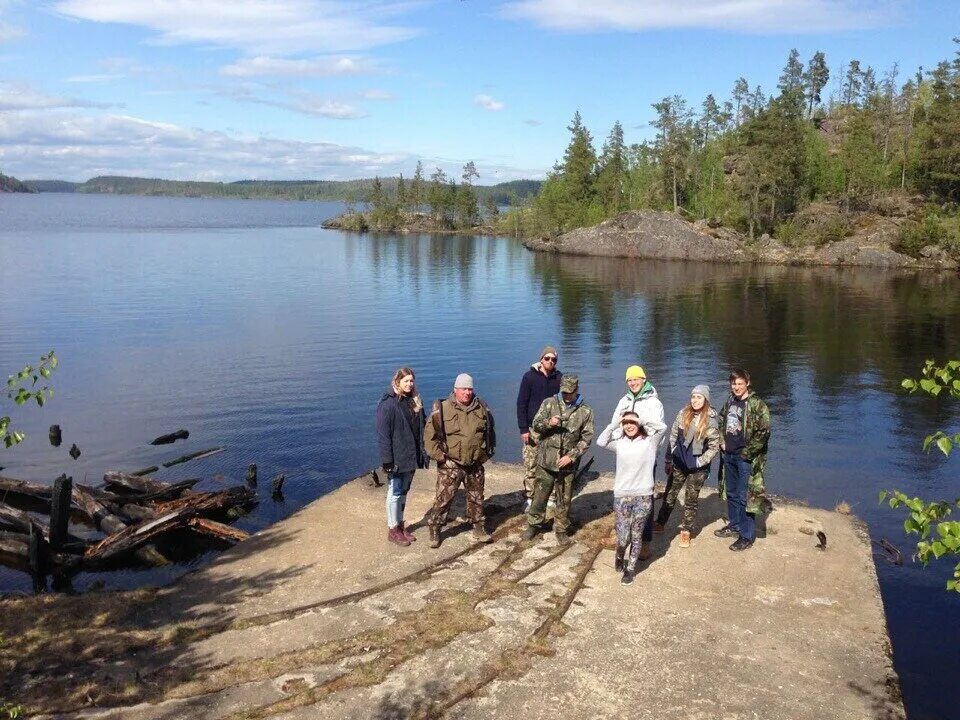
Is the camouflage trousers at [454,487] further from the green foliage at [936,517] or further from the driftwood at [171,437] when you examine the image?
the driftwood at [171,437]

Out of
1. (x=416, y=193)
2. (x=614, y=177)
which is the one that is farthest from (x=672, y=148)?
(x=416, y=193)

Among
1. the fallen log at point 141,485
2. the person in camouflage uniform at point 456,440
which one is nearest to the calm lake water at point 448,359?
the fallen log at point 141,485

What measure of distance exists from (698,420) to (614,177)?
4051 inches

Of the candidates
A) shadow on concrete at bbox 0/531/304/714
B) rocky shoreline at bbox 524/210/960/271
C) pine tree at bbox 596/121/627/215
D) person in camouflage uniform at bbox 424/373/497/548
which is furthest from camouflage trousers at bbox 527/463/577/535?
pine tree at bbox 596/121/627/215

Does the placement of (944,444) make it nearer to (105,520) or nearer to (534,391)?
(534,391)

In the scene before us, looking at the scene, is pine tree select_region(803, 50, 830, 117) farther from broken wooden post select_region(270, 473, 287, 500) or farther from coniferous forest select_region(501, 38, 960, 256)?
broken wooden post select_region(270, 473, 287, 500)

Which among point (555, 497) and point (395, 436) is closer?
point (395, 436)

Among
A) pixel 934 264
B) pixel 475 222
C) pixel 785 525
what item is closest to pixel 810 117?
pixel 934 264

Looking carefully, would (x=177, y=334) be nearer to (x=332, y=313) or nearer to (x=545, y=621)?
(x=332, y=313)

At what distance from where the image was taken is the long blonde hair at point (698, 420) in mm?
9859

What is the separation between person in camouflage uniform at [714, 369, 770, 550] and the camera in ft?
32.4

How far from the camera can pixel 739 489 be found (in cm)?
1016

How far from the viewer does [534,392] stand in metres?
11.2

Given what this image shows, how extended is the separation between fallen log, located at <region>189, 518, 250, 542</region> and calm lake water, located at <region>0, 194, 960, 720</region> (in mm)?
1113
